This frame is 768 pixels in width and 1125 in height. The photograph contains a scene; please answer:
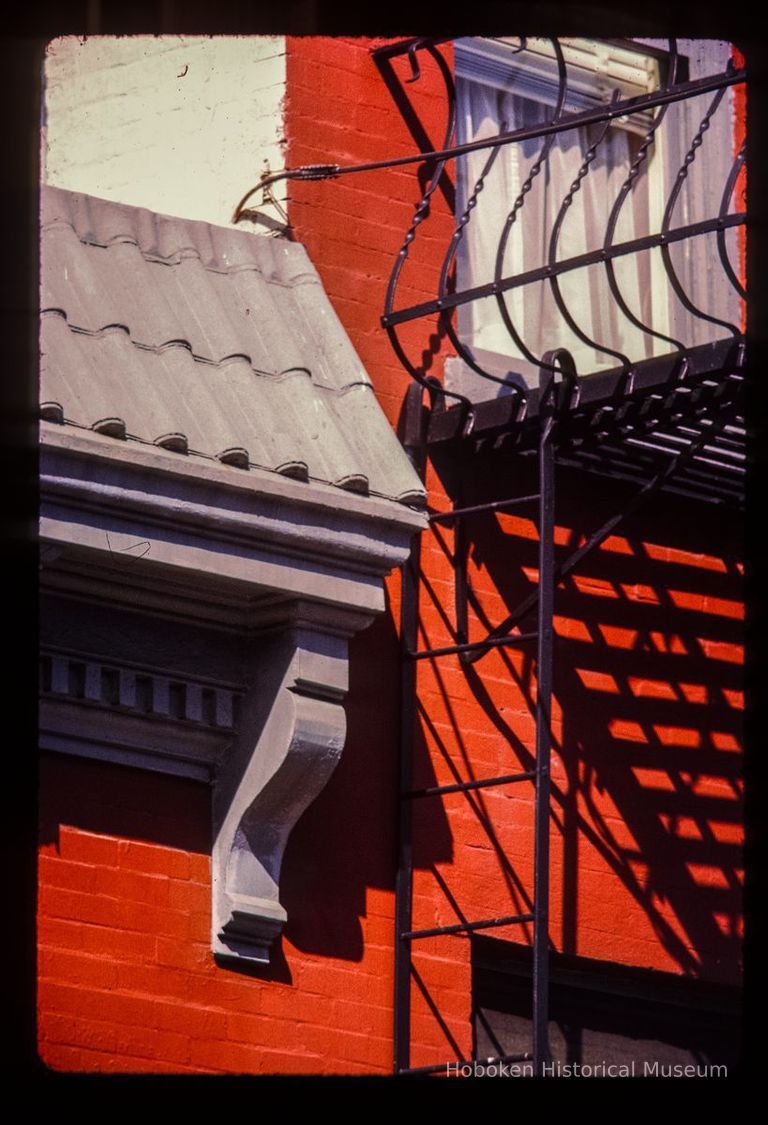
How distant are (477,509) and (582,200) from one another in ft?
6.17

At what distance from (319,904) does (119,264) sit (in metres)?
2.06

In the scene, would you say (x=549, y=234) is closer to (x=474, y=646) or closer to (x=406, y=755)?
(x=474, y=646)

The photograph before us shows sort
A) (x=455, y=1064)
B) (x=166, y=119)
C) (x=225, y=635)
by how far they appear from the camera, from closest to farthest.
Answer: (x=225, y=635) → (x=455, y=1064) → (x=166, y=119)

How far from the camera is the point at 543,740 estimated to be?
24.7 feet

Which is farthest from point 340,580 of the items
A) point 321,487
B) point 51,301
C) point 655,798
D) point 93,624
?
point 655,798

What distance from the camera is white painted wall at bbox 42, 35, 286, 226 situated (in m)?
8.34

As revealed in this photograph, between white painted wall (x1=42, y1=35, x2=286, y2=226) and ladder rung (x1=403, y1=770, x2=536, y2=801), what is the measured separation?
2022mm

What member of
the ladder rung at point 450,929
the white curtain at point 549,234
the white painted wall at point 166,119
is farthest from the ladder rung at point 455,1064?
the white painted wall at point 166,119

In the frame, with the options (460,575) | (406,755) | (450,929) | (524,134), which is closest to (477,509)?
(460,575)

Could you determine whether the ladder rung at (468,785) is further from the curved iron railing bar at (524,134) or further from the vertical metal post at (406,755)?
the curved iron railing bar at (524,134)

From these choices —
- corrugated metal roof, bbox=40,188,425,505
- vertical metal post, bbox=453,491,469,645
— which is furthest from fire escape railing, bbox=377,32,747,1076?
corrugated metal roof, bbox=40,188,425,505

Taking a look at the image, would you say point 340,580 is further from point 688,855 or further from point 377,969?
point 688,855

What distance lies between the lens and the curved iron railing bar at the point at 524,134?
7500 mm

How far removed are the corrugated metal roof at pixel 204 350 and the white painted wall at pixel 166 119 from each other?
20.0 inches
